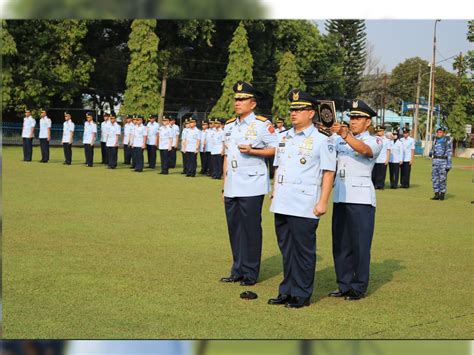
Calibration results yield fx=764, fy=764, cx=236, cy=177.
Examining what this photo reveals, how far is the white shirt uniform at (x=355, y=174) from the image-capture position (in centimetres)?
→ 641

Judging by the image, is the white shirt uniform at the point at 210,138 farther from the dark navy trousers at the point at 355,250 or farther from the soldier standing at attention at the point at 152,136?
the dark navy trousers at the point at 355,250

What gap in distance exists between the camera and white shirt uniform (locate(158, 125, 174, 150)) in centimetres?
2206

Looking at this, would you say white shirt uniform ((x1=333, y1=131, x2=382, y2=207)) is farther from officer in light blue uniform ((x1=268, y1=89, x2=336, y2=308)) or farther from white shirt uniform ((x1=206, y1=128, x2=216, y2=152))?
white shirt uniform ((x1=206, y1=128, x2=216, y2=152))

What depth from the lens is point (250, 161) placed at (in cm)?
686

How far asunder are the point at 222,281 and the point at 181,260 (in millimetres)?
1099

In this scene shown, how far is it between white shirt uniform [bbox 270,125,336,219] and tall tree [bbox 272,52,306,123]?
120 ft

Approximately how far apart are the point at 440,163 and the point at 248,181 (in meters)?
11.0

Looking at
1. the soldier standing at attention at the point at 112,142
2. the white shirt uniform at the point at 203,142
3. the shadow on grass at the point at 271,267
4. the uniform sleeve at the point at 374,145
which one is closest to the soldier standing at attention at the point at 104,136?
the soldier standing at attention at the point at 112,142

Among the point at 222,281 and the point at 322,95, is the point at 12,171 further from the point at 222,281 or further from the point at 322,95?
the point at 322,95

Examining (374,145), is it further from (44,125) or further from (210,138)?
(44,125)

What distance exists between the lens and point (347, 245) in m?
6.54

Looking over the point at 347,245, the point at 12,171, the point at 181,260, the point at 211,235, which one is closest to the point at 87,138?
the point at 12,171

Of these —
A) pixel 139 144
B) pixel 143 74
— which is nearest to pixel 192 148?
pixel 139 144

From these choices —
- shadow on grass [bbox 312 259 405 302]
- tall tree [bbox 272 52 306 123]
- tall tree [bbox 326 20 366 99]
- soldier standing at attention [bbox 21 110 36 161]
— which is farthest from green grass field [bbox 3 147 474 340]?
tall tree [bbox 326 20 366 99]
